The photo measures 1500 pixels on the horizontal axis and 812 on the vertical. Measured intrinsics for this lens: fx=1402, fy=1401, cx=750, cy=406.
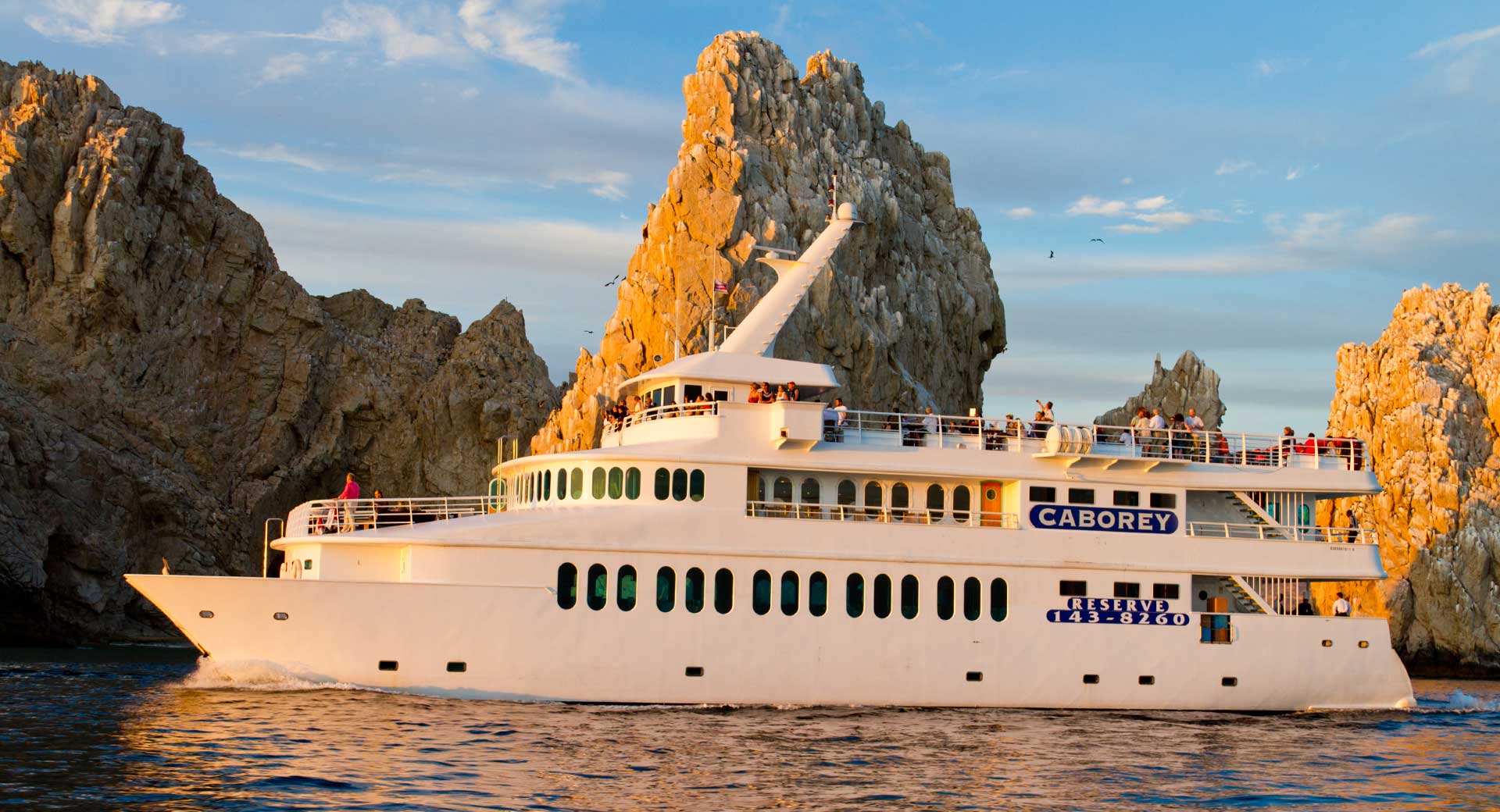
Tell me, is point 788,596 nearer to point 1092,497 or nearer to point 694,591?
point 694,591

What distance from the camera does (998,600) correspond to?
22766 millimetres

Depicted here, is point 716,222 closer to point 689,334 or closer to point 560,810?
point 689,334

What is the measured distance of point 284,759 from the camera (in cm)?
1566

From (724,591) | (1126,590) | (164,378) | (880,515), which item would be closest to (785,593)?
(724,591)

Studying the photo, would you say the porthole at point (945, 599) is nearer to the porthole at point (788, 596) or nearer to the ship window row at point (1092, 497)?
the ship window row at point (1092, 497)

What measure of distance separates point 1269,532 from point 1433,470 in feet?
106

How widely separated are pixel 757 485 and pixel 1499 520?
3954 centimetres

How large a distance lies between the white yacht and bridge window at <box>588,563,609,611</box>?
0.03 meters

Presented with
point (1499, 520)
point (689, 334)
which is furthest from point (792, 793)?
point (1499, 520)

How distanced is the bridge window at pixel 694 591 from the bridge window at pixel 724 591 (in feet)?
0.76

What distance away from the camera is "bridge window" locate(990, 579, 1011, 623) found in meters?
22.7

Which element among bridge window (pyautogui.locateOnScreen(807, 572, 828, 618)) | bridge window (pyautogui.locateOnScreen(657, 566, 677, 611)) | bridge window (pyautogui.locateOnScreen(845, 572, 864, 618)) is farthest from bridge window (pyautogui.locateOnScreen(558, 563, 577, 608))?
bridge window (pyautogui.locateOnScreen(845, 572, 864, 618))

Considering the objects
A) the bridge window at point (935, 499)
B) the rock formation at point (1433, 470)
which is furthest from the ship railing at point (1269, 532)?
the rock formation at point (1433, 470)

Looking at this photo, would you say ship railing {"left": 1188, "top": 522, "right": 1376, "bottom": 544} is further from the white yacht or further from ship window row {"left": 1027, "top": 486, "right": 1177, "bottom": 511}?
ship window row {"left": 1027, "top": 486, "right": 1177, "bottom": 511}
